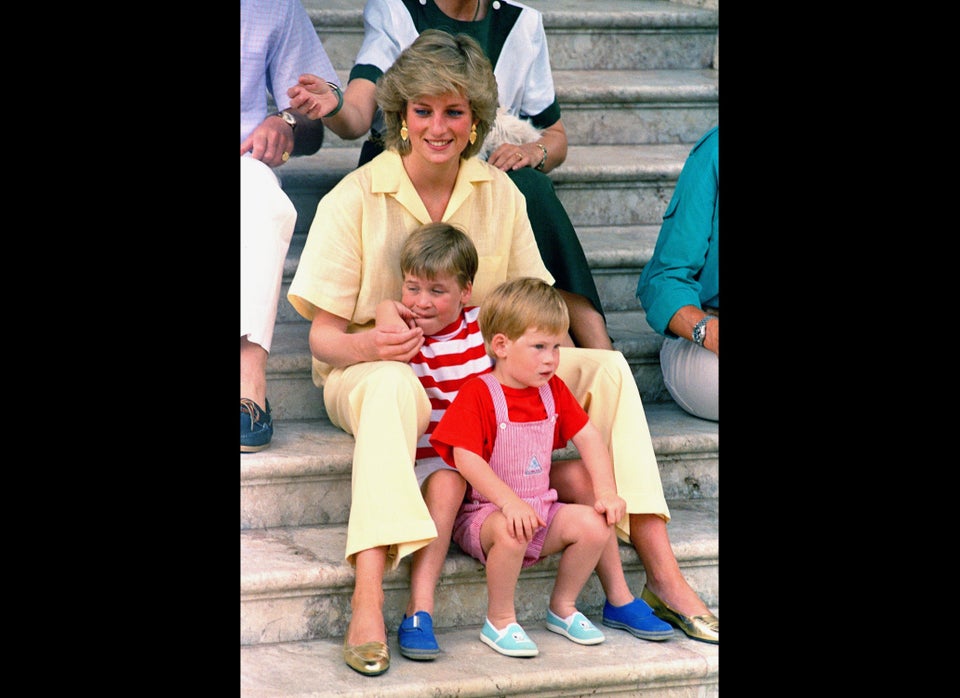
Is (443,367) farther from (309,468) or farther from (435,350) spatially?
(309,468)

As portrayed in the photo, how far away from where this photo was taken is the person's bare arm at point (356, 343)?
252cm

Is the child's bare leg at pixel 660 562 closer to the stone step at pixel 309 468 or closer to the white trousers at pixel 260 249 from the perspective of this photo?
the stone step at pixel 309 468

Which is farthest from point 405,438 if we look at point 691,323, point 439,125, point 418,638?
point 691,323

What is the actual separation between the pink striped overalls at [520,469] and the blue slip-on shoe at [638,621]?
0.63 ft

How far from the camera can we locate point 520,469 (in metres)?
2.49

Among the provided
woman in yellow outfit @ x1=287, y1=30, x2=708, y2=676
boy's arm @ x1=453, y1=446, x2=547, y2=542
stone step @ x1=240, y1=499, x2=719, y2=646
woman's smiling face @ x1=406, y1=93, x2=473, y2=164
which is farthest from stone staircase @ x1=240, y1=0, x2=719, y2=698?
woman's smiling face @ x1=406, y1=93, x2=473, y2=164

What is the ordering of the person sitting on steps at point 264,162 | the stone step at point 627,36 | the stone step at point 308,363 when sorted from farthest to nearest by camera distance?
the stone step at point 627,36 → the stone step at point 308,363 → the person sitting on steps at point 264,162

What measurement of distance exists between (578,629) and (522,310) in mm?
624

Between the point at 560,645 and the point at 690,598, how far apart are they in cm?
29

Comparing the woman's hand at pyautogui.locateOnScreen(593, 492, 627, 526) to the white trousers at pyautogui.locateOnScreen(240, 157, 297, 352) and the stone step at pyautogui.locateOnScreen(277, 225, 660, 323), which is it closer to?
the white trousers at pyautogui.locateOnScreen(240, 157, 297, 352)

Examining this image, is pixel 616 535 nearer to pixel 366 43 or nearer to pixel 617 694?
pixel 617 694

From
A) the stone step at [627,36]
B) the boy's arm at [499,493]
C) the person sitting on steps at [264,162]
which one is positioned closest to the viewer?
the boy's arm at [499,493]

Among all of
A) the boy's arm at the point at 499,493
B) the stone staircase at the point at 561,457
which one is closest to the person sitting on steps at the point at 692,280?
the stone staircase at the point at 561,457
